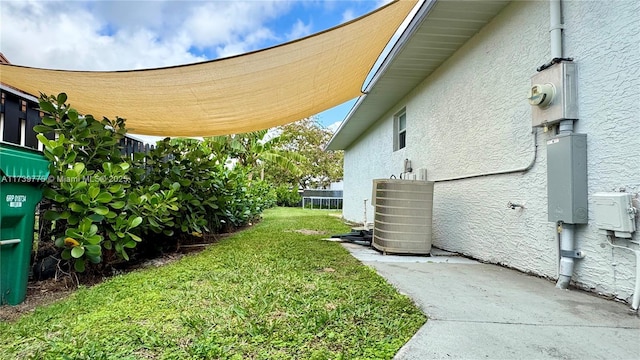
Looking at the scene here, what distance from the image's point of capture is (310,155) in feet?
89.6

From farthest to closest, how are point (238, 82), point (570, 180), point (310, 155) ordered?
point (310, 155) → point (238, 82) → point (570, 180)

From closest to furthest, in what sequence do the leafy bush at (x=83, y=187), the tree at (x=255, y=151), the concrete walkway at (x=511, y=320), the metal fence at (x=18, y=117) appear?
the concrete walkway at (x=511, y=320) → the leafy bush at (x=83, y=187) → the metal fence at (x=18, y=117) → the tree at (x=255, y=151)

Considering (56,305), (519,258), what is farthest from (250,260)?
(519,258)

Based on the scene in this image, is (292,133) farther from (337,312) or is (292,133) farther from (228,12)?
(337,312)

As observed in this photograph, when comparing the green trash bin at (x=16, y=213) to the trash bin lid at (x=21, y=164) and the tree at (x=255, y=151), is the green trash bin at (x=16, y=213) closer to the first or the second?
the trash bin lid at (x=21, y=164)

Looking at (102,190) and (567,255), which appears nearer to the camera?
(567,255)

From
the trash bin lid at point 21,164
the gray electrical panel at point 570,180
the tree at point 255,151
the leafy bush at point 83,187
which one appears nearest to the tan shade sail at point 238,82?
the leafy bush at point 83,187

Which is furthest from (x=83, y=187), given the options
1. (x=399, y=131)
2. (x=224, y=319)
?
(x=399, y=131)

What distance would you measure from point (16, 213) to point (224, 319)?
6.64 ft

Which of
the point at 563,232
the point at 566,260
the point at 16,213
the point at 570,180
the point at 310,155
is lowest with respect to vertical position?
the point at 566,260

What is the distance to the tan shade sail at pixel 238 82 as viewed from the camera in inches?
145

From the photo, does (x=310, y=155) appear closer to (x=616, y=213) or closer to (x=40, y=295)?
(x=40, y=295)

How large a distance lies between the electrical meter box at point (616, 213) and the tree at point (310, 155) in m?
23.9

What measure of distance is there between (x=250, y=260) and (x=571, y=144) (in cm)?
359
